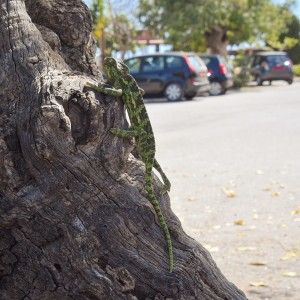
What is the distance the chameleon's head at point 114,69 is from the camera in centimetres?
420

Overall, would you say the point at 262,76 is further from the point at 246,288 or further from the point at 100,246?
the point at 100,246

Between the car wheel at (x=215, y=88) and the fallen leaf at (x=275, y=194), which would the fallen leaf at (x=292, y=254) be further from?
the car wheel at (x=215, y=88)

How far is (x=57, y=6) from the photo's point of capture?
4219mm

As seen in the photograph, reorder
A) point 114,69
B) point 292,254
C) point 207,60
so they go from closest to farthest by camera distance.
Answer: point 114,69 < point 292,254 < point 207,60

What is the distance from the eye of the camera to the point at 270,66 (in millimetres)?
37062

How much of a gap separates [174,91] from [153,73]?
1.17 meters

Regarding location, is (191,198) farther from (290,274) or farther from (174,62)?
(174,62)

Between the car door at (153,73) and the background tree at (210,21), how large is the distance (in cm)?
1205

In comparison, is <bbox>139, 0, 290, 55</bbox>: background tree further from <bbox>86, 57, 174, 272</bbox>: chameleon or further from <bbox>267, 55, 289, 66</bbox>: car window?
<bbox>86, 57, 174, 272</bbox>: chameleon

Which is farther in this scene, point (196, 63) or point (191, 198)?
point (196, 63)

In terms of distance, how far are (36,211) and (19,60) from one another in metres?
0.94

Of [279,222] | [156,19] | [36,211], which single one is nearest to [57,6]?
[36,211]

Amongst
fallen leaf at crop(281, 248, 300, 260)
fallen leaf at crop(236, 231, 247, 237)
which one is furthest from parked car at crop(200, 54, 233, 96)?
fallen leaf at crop(281, 248, 300, 260)

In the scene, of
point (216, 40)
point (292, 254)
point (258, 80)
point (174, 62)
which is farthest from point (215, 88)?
point (292, 254)
